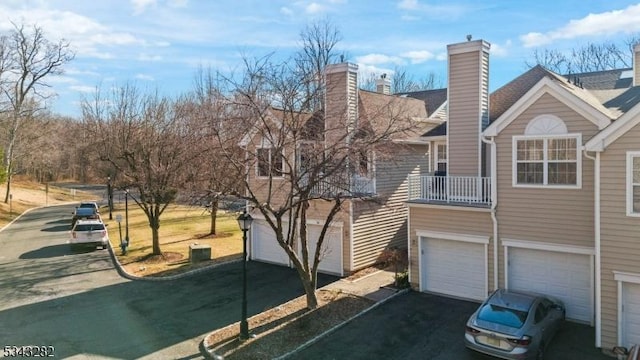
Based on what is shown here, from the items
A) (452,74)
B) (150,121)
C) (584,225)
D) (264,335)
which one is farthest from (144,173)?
(584,225)

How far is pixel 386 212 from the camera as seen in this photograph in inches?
789

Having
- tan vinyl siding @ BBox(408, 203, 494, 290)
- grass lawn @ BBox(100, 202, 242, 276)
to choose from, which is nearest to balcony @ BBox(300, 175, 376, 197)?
tan vinyl siding @ BBox(408, 203, 494, 290)

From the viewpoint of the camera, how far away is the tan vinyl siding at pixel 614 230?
1044cm

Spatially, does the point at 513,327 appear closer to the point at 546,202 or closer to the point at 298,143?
the point at 546,202

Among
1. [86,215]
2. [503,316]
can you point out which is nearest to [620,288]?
[503,316]

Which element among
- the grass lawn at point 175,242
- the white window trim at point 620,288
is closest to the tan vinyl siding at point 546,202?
the white window trim at point 620,288

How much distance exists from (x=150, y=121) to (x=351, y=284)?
16.8 metres

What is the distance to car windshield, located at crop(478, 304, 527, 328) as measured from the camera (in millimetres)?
10398

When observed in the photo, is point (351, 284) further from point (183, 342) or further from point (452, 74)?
point (452, 74)

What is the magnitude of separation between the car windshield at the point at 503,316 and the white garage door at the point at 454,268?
349 cm

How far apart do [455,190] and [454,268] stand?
107 inches

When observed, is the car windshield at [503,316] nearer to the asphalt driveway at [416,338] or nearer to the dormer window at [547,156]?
the asphalt driveway at [416,338]

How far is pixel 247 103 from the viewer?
493 inches

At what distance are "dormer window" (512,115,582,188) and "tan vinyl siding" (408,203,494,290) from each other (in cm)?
172
